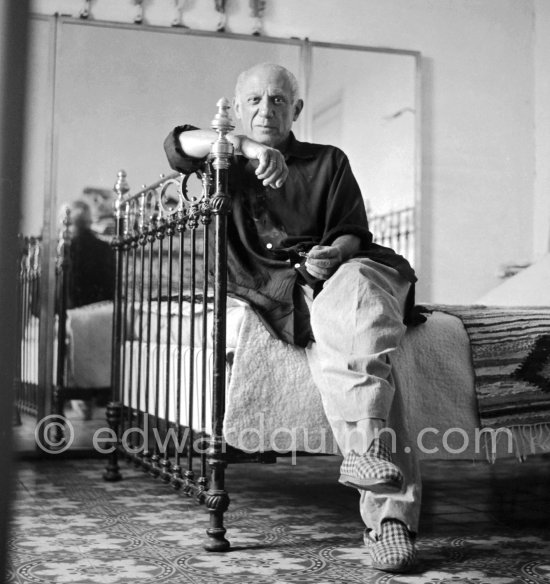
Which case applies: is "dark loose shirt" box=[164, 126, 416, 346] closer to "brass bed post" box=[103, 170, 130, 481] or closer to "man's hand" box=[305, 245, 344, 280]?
"man's hand" box=[305, 245, 344, 280]

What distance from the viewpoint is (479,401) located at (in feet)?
6.86

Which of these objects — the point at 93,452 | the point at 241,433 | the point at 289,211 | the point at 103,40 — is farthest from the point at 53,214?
the point at 241,433

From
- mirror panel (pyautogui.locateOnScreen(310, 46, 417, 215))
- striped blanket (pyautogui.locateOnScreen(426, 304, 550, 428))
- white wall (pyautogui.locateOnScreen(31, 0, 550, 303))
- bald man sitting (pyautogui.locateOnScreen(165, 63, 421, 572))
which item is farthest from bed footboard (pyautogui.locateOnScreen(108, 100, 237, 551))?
white wall (pyautogui.locateOnScreen(31, 0, 550, 303))

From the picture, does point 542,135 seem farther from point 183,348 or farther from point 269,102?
point 183,348

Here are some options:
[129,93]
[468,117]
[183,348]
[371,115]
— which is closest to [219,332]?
[183,348]

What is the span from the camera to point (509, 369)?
213 centimetres

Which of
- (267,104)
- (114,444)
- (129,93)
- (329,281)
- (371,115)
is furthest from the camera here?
(371,115)

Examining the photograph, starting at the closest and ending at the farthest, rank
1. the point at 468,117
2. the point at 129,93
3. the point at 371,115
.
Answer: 1. the point at 129,93
2. the point at 371,115
3. the point at 468,117

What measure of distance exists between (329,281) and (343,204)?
311 mm

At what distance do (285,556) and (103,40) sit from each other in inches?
101

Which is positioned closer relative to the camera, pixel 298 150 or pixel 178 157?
pixel 178 157

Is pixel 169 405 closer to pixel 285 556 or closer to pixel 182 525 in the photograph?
pixel 182 525

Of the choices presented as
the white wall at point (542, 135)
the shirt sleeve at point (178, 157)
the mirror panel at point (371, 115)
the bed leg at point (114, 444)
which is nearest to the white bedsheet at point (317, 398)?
the shirt sleeve at point (178, 157)

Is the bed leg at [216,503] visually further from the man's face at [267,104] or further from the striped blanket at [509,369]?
the man's face at [267,104]
